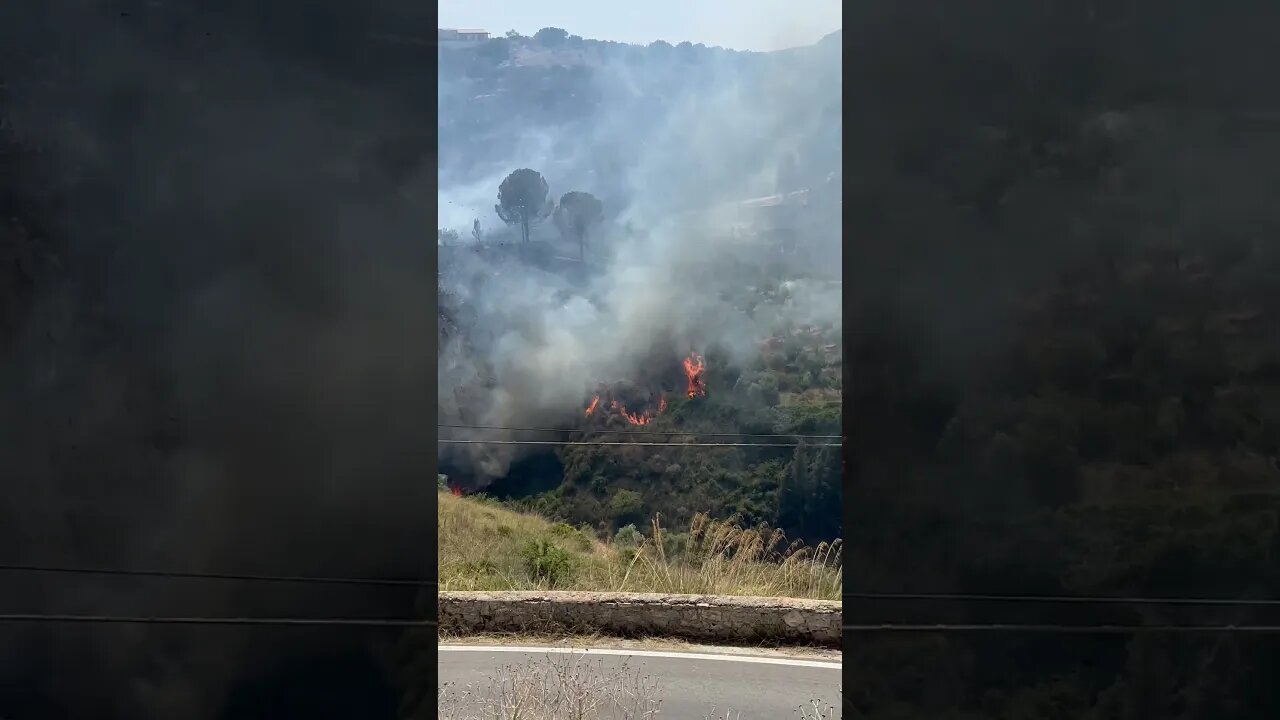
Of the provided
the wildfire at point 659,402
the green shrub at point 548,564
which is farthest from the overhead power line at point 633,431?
the green shrub at point 548,564

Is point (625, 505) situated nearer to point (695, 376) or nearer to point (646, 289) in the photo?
point (695, 376)

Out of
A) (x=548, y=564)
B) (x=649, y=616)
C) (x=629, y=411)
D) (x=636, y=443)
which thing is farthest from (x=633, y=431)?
(x=649, y=616)

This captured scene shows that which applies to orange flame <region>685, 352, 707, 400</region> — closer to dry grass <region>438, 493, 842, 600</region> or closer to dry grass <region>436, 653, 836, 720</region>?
dry grass <region>438, 493, 842, 600</region>

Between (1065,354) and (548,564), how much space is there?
22.9 feet

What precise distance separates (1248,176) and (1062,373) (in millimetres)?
573

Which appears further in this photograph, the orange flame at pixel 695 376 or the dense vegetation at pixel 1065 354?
the orange flame at pixel 695 376

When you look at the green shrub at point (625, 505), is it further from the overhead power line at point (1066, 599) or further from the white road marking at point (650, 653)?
the overhead power line at point (1066, 599)

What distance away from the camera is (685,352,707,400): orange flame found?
28.7m

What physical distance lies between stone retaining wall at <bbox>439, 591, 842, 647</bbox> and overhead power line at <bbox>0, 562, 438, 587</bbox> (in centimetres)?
485

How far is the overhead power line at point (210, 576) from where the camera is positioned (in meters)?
2.11

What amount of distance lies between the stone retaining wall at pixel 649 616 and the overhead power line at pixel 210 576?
485 centimetres

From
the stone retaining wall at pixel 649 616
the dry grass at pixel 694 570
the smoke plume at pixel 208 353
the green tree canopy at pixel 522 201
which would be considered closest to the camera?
the smoke plume at pixel 208 353

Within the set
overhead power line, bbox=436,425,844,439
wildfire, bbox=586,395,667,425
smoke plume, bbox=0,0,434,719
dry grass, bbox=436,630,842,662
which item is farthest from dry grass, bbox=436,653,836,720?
wildfire, bbox=586,395,667,425

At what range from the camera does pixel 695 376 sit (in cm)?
2911
